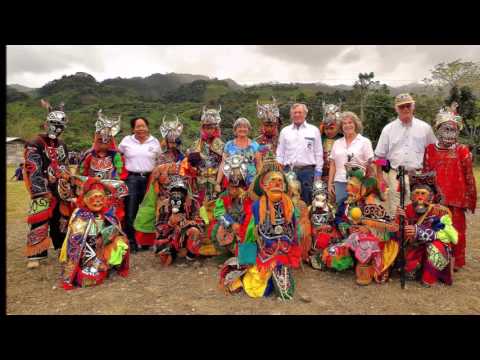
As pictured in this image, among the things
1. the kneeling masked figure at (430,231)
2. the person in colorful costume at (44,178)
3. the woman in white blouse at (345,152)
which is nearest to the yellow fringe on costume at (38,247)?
the person in colorful costume at (44,178)

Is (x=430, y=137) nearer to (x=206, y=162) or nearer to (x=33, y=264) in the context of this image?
(x=206, y=162)

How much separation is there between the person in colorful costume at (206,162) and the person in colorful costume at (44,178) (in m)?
1.97

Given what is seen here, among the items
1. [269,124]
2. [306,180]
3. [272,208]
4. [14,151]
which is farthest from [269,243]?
[14,151]

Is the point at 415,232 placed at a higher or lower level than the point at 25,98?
lower

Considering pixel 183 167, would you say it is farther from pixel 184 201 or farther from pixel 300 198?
pixel 300 198

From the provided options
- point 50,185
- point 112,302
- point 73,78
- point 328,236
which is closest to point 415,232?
point 328,236

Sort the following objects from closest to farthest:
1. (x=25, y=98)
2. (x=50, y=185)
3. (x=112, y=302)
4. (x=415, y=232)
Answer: (x=112, y=302) < (x=415, y=232) < (x=50, y=185) < (x=25, y=98)

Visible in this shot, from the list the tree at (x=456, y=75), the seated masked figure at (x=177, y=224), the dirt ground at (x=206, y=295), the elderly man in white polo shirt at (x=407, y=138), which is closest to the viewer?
the dirt ground at (x=206, y=295)

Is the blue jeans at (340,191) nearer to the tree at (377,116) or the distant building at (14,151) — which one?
the tree at (377,116)

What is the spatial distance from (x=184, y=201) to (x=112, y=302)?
1.91 meters

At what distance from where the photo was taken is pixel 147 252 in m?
6.71

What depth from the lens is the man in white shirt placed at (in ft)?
20.4

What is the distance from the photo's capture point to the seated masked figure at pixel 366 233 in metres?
5.18

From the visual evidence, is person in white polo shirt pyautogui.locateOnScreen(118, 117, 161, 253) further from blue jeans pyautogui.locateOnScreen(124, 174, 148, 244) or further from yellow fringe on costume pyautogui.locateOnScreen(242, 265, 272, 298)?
yellow fringe on costume pyautogui.locateOnScreen(242, 265, 272, 298)
